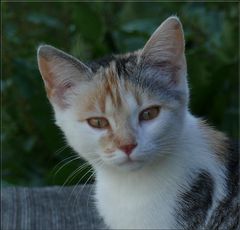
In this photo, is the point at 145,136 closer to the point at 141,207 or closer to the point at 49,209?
the point at 141,207

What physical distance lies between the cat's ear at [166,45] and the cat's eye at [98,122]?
0.75 feet

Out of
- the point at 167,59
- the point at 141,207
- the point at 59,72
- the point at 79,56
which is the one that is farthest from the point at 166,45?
the point at 79,56

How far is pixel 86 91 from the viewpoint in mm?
1746

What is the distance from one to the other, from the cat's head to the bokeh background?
709 mm

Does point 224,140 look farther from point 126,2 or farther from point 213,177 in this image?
point 126,2

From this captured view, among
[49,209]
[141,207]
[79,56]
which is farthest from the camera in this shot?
[79,56]

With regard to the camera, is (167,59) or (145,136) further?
(167,59)

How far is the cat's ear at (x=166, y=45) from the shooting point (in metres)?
1.68

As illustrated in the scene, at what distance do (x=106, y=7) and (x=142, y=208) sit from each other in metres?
1.74

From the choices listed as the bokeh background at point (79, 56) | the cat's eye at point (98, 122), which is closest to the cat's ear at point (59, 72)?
the cat's eye at point (98, 122)

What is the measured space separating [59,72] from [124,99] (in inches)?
9.0

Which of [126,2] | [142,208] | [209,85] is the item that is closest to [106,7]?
[126,2]

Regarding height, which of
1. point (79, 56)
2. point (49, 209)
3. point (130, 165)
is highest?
point (130, 165)

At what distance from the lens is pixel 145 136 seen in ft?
5.38
